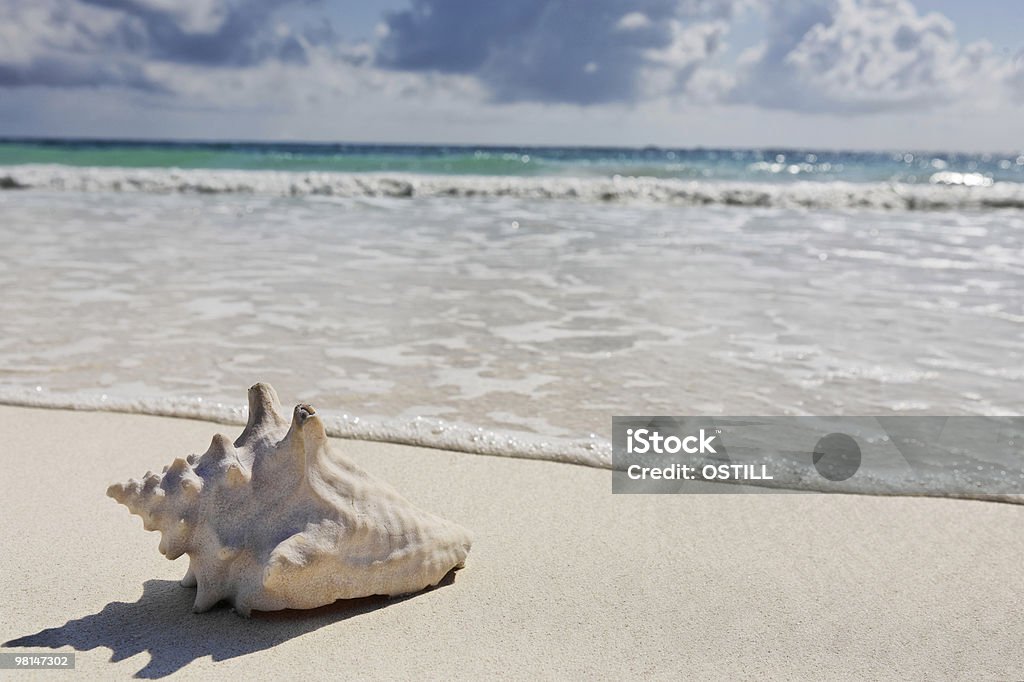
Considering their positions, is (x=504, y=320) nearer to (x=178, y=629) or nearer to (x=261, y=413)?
(x=261, y=413)

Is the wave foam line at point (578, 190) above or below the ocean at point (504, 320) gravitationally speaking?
above

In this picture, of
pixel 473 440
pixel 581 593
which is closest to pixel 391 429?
pixel 473 440

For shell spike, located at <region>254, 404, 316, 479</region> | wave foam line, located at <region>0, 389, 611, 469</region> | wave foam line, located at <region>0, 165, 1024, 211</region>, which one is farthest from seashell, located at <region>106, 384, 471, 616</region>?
wave foam line, located at <region>0, 165, 1024, 211</region>

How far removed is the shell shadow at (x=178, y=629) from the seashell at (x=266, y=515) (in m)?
0.05

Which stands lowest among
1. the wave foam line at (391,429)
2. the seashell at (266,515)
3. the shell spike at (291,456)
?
the wave foam line at (391,429)

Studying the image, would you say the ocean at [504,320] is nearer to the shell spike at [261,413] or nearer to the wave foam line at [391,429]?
the wave foam line at [391,429]

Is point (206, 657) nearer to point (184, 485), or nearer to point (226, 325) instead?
point (184, 485)

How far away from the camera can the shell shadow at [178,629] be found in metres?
1.99

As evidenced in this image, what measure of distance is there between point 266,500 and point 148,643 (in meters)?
0.42

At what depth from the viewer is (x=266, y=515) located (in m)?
2.04

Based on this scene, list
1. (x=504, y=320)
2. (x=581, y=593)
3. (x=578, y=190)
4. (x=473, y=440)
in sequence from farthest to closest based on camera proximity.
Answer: (x=578, y=190) < (x=504, y=320) < (x=473, y=440) < (x=581, y=593)

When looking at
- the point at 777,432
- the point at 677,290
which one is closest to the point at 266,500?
the point at 777,432

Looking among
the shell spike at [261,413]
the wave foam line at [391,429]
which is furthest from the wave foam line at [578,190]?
the shell spike at [261,413]

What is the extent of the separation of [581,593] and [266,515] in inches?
33.1
